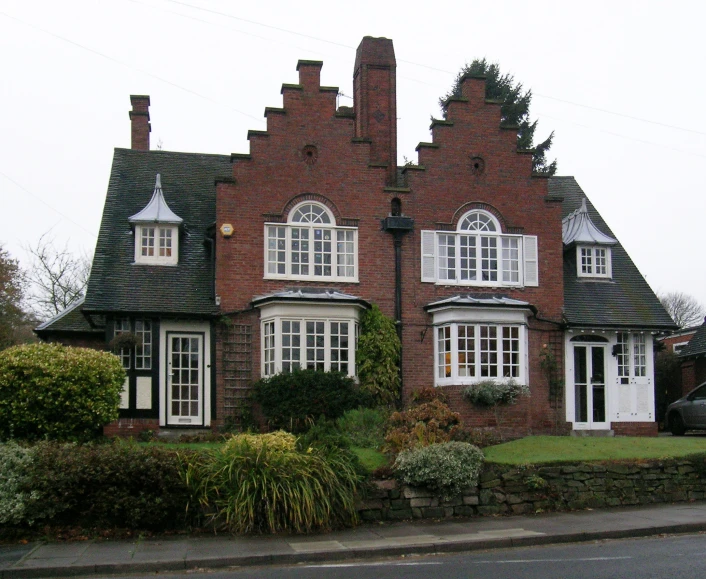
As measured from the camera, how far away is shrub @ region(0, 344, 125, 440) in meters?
15.5

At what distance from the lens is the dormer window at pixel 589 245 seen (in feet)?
80.2

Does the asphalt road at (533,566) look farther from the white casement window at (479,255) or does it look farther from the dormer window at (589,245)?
the dormer window at (589,245)

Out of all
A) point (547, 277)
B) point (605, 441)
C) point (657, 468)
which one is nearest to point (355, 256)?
point (547, 277)

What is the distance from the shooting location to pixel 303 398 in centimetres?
2011

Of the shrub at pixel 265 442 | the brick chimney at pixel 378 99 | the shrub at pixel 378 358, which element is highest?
the brick chimney at pixel 378 99

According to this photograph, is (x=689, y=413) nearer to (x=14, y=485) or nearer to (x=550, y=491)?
(x=550, y=491)

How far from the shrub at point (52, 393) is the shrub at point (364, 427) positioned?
4757 mm

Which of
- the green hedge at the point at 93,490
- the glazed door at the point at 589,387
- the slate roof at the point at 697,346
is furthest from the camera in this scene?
the slate roof at the point at 697,346

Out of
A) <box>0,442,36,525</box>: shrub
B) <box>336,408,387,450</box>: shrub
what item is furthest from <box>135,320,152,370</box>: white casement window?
<box>0,442,36,525</box>: shrub

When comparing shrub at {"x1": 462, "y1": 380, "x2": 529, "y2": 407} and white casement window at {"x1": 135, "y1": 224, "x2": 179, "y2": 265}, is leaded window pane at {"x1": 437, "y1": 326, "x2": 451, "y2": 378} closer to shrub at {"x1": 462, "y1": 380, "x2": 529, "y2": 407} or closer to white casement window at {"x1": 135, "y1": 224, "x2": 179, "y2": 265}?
shrub at {"x1": 462, "y1": 380, "x2": 529, "y2": 407}

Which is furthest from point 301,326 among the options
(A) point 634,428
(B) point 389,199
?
(A) point 634,428

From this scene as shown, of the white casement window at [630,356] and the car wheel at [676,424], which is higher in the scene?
the white casement window at [630,356]

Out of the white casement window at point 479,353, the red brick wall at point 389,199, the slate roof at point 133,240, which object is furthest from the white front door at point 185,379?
the white casement window at point 479,353

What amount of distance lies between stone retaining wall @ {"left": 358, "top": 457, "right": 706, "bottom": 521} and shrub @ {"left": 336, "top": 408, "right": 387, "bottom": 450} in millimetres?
2569
